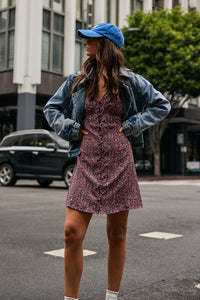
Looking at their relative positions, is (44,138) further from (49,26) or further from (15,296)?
(49,26)

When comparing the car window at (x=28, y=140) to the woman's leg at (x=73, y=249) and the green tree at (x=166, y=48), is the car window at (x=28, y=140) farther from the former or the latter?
the green tree at (x=166, y=48)

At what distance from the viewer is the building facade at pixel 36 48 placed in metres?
23.7

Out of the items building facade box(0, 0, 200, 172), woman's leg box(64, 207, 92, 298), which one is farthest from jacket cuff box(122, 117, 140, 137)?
building facade box(0, 0, 200, 172)

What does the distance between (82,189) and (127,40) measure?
2316 cm

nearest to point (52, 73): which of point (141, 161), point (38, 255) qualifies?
point (141, 161)

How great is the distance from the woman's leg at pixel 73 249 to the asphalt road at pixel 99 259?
0.63 metres

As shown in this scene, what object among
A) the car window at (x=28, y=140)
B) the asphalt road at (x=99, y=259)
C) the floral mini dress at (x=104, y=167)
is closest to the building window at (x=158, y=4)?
the car window at (x=28, y=140)

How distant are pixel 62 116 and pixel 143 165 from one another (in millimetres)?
30456

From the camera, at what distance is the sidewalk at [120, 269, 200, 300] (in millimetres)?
3123

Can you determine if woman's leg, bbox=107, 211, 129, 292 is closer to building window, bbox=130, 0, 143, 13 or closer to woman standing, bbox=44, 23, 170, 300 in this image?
woman standing, bbox=44, 23, 170, 300

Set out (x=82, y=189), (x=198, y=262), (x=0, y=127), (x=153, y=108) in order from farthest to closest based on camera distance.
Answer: (x=0, y=127) → (x=198, y=262) → (x=153, y=108) → (x=82, y=189)

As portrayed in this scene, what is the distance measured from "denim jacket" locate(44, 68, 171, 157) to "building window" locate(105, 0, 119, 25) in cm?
2638

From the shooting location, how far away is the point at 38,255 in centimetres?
450

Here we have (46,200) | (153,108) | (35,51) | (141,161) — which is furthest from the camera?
(141,161)
